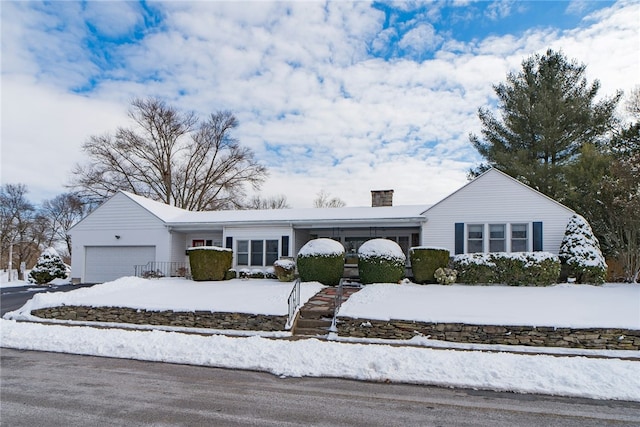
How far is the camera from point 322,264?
1487 centimetres

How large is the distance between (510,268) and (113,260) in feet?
57.4

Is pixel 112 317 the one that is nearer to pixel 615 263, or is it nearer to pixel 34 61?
pixel 34 61

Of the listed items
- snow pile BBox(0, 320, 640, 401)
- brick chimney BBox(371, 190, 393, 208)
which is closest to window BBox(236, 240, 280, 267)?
brick chimney BBox(371, 190, 393, 208)

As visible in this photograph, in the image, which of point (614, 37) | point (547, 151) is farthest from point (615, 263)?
point (614, 37)

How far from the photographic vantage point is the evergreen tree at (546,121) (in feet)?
72.9

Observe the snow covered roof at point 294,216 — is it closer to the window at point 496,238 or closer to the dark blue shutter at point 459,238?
the dark blue shutter at point 459,238

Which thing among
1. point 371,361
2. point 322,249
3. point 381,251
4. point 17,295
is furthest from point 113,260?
point 371,361

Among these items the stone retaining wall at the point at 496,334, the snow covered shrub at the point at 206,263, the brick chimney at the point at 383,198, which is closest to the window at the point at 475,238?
the brick chimney at the point at 383,198

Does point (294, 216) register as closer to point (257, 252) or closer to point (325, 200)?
point (257, 252)

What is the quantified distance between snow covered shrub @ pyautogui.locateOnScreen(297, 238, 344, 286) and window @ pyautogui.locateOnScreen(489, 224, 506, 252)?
19.1 ft

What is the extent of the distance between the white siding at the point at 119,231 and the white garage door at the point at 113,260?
214mm

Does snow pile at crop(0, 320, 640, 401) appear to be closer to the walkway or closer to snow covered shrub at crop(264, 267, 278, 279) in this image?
the walkway

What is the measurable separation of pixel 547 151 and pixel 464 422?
883 inches

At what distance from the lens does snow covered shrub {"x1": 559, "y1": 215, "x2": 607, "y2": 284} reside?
13.9m
